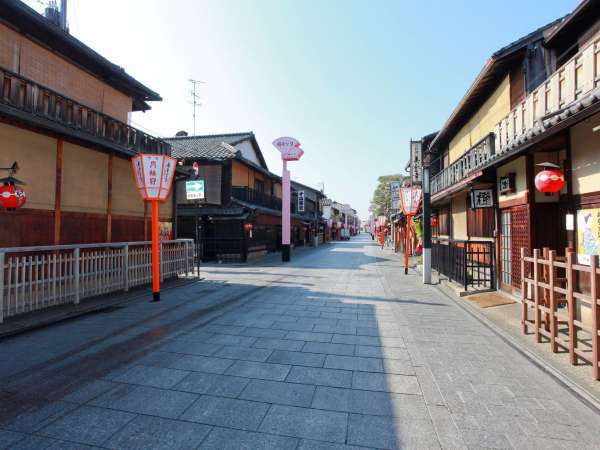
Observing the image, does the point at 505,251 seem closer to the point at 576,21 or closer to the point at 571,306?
the point at 571,306

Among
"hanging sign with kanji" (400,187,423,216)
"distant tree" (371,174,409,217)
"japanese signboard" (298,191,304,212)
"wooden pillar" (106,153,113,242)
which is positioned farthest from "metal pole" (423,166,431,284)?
"distant tree" (371,174,409,217)

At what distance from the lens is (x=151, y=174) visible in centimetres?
858

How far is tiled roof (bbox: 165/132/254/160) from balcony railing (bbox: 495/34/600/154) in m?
16.6

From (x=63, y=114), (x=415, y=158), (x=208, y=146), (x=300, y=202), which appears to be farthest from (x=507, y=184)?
(x=300, y=202)

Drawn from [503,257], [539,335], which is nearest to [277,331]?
[539,335]

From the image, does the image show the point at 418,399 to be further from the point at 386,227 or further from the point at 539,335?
the point at 386,227

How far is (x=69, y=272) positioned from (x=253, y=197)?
16.9 meters

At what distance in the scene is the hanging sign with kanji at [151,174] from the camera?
28.0 feet

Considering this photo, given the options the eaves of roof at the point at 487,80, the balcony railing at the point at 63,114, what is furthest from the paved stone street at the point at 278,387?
the eaves of roof at the point at 487,80

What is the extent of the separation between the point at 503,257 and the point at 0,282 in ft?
40.9

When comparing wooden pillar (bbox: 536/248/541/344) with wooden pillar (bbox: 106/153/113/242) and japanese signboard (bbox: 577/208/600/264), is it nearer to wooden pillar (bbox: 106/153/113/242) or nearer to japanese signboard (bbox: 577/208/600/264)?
japanese signboard (bbox: 577/208/600/264)

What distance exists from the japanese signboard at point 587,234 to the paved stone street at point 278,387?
7.91 feet

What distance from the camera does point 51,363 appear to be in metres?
4.64

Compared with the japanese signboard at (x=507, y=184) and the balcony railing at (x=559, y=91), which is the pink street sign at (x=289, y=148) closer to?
the japanese signboard at (x=507, y=184)
